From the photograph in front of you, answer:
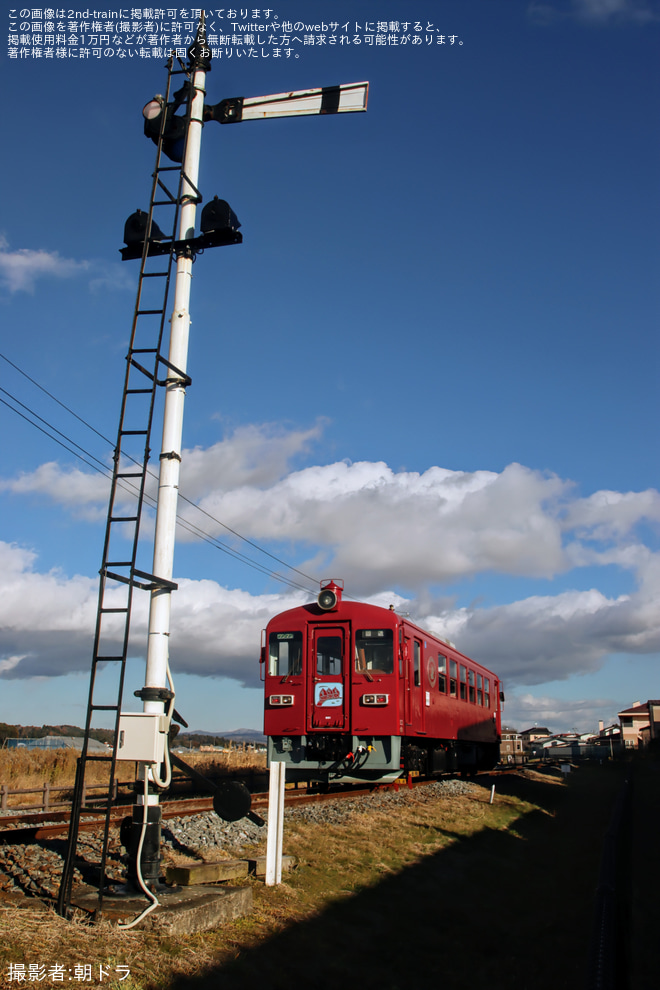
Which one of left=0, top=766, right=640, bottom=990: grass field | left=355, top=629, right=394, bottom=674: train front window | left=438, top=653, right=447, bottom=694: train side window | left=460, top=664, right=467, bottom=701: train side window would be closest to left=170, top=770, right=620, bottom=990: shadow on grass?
left=0, top=766, right=640, bottom=990: grass field

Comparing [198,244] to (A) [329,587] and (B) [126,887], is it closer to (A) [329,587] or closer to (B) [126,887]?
(B) [126,887]

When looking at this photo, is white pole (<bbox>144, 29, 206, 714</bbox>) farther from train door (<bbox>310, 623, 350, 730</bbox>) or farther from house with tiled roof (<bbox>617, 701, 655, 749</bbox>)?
house with tiled roof (<bbox>617, 701, 655, 749</bbox>)

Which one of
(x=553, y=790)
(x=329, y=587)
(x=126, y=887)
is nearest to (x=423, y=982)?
(x=126, y=887)

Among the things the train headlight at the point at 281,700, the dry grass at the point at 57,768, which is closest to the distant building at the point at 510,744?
the dry grass at the point at 57,768

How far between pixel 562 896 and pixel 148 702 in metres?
5.10

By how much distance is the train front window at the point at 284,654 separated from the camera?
13906 mm

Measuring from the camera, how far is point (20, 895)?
614 centimetres

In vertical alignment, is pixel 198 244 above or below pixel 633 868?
above

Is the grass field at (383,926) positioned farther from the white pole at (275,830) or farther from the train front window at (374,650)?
the train front window at (374,650)

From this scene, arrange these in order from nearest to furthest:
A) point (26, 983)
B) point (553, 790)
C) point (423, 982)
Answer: point (26, 983) < point (423, 982) < point (553, 790)

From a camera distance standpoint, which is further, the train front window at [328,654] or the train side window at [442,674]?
the train side window at [442,674]

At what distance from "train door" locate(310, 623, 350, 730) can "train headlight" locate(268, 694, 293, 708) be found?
45 centimetres

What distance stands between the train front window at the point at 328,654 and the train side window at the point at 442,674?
377cm

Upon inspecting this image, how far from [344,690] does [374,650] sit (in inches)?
36.0
